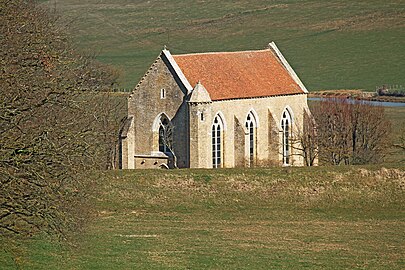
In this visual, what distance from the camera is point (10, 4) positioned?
24969 mm

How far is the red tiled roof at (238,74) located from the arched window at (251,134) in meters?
1.23

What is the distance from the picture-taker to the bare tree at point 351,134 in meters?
59.6

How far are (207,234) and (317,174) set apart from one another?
385 inches

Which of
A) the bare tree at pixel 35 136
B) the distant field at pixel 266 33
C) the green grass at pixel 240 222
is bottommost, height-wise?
the green grass at pixel 240 222

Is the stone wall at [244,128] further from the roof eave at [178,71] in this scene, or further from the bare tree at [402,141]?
the bare tree at [402,141]

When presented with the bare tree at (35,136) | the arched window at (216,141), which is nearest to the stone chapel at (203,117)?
the arched window at (216,141)

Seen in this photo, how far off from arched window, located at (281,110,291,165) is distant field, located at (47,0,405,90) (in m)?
37.8

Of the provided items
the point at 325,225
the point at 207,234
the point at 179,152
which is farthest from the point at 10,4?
the point at 179,152

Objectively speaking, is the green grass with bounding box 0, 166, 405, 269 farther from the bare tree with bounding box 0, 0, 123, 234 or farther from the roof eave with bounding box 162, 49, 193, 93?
the roof eave with bounding box 162, 49, 193, 93

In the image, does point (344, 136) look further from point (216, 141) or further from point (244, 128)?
point (216, 141)

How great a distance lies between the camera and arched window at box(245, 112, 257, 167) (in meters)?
57.2

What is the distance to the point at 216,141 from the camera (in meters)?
55.2

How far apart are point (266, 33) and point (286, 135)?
65.9 meters

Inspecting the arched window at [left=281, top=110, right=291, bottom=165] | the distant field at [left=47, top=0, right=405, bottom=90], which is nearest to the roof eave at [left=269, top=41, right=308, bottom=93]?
the arched window at [left=281, top=110, right=291, bottom=165]
